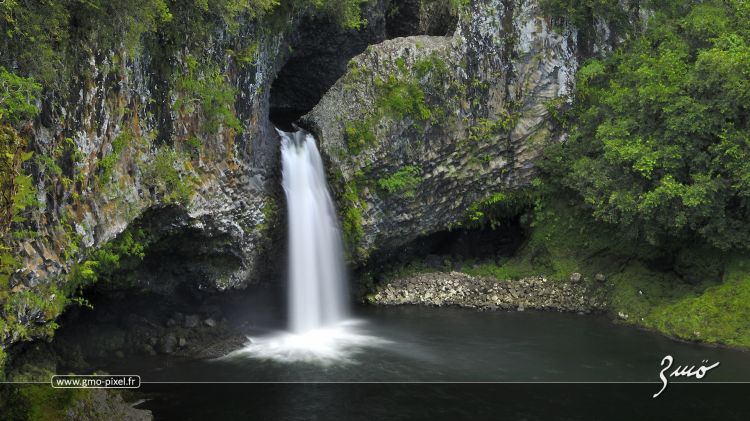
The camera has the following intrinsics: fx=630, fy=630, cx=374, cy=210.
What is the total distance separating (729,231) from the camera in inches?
647

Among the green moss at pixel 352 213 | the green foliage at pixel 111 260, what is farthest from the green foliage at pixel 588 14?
the green foliage at pixel 111 260

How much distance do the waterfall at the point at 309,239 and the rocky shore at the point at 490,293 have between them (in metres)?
2.57

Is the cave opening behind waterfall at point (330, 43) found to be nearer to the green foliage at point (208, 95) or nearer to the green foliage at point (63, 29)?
the green foliage at point (208, 95)

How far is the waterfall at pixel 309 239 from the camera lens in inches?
695

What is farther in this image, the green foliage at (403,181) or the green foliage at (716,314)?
the green foliage at (403,181)

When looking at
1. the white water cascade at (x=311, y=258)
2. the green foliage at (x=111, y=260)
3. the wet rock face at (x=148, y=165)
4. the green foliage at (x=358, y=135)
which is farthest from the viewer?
the green foliage at (x=358, y=135)

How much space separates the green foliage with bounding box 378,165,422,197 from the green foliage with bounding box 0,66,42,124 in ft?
35.1

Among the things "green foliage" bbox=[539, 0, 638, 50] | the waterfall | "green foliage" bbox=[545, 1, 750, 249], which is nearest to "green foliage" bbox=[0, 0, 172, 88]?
the waterfall

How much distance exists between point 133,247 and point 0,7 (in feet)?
19.7

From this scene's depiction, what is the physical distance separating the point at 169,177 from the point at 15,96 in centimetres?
456

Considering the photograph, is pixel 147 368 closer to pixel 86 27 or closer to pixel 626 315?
pixel 86 27

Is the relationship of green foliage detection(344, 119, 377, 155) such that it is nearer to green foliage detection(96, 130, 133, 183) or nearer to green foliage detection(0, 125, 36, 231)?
green foliage detection(96, 130, 133, 183)
